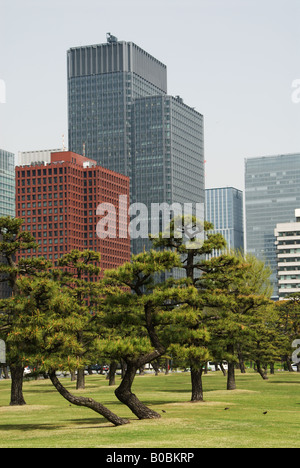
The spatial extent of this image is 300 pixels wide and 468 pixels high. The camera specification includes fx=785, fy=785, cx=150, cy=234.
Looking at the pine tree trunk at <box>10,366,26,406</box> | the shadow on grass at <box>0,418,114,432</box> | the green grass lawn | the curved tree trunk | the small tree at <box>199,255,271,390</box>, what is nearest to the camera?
the green grass lawn

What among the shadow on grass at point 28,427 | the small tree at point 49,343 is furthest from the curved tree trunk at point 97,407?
the shadow on grass at point 28,427

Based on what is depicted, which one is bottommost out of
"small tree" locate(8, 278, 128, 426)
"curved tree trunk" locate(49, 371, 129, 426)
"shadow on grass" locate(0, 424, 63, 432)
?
"shadow on grass" locate(0, 424, 63, 432)

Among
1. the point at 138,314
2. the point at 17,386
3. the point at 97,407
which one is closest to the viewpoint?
the point at 97,407

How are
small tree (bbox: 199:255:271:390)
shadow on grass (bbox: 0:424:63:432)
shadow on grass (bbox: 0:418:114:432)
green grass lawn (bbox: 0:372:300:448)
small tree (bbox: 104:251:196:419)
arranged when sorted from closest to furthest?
1. green grass lawn (bbox: 0:372:300:448)
2. shadow on grass (bbox: 0:418:114:432)
3. shadow on grass (bbox: 0:424:63:432)
4. small tree (bbox: 104:251:196:419)
5. small tree (bbox: 199:255:271:390)

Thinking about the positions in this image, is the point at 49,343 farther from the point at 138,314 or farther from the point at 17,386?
the point at 17,386

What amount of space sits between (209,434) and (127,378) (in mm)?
8529

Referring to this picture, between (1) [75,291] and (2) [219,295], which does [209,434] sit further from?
(1) [75,291]

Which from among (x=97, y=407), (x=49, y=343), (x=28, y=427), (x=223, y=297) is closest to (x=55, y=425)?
(x=28, y=427)

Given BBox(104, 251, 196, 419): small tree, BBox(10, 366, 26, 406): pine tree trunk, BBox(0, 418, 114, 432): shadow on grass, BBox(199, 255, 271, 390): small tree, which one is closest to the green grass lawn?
BBox(0, 418, 114, 432): shadow on grass

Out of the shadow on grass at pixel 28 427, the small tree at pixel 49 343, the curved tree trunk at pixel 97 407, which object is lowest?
the shadow on grass at pixel 28 427

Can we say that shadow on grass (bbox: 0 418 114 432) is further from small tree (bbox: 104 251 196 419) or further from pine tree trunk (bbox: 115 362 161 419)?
small tree (bbox: 104 251 196 419)

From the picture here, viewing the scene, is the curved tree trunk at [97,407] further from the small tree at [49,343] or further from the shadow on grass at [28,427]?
the shadow on grass at [28,427]

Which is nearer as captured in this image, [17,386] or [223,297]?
[223,297]

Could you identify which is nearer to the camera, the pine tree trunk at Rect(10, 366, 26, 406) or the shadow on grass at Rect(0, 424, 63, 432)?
the shadow on grass at Rect(0, 424, 63, 432)
